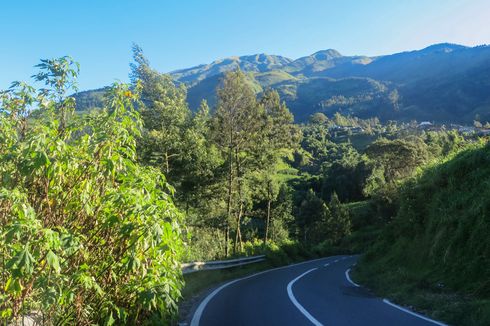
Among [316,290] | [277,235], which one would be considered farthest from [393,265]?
[277,235]

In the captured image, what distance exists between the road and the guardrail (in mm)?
1085

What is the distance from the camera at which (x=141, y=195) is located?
3.60 m

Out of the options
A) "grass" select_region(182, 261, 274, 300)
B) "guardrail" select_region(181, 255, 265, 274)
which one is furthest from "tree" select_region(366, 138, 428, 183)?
"grass" select_region(182, 261, 274, 300)

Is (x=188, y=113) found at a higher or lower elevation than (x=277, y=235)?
higher

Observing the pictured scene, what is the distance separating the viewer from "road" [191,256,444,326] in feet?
25.2

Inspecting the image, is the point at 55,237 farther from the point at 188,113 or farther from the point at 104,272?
the point at 188,113

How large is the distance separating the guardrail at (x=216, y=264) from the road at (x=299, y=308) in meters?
1.08

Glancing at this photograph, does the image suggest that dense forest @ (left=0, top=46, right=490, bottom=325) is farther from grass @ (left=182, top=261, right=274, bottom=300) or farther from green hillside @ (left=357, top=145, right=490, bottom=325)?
grass @ (left=182, top=261, right=274, bottom=300)

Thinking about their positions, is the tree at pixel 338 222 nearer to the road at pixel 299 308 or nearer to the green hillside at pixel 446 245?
the green hillside at pixel 446 245

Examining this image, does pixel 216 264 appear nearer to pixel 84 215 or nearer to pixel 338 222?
pixel 84 215

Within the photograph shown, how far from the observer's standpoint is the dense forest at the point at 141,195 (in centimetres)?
309

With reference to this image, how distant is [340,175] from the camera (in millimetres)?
86375

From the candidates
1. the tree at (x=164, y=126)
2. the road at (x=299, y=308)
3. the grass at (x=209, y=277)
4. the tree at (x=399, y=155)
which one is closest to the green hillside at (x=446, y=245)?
the road at (x=299, y=308)

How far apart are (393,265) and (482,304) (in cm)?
794
